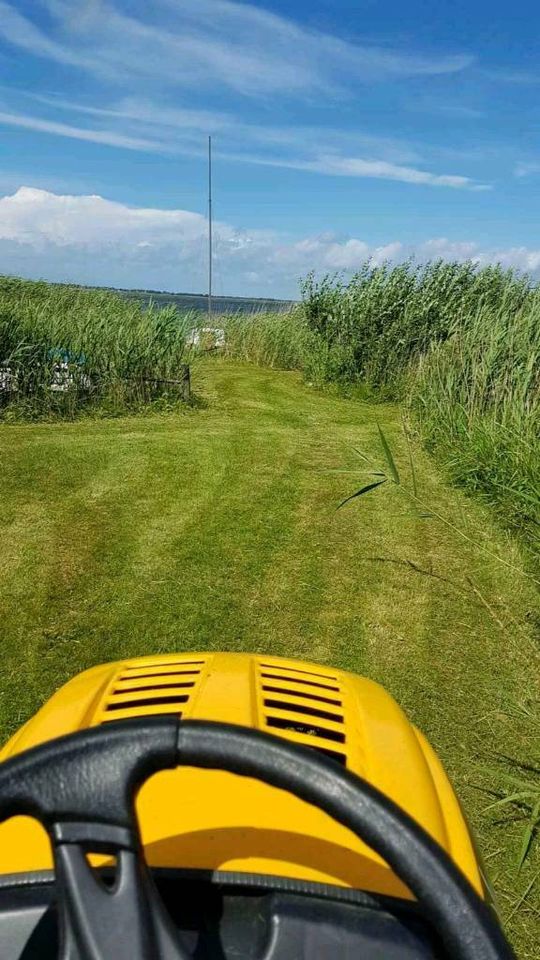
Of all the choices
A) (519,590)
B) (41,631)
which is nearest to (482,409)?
(519,590)

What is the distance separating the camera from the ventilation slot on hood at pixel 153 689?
144cm

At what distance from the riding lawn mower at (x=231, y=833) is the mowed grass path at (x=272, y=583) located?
61.3 inches

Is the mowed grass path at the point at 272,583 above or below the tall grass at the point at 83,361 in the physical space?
below

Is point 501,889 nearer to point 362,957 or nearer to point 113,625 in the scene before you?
point 362,957

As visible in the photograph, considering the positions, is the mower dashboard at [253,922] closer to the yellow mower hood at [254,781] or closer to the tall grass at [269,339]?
the yellow mower hood at [254,781]

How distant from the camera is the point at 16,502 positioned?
6.13 metres

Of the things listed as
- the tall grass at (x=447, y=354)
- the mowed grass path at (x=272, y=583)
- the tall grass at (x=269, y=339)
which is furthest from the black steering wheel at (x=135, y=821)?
the tall grass at (x=269, y=339)

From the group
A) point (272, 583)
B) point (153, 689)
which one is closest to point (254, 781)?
point (153, 689)

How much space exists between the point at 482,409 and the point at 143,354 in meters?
4.56

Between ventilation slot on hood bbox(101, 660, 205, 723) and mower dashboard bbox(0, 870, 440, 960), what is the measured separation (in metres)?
0.38

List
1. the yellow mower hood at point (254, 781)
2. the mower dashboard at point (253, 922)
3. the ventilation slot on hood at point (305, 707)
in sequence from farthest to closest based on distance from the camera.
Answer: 1. the ventilation slot on hood at point (305, 707)
2. the yellow mower hood at point (254, 781)
3. the mower dashboard at point (253, 922)

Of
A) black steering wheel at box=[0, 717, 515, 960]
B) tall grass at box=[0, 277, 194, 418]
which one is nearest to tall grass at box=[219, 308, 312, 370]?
tall grass at box=[0, 277, 194, 418]

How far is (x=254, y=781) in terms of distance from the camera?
4.09 ft

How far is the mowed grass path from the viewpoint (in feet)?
12.0
